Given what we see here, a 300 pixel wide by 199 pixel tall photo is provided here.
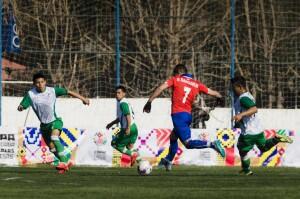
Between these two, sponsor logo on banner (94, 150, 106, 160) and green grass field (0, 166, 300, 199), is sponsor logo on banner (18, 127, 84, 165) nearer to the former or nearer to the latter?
sponsor logo on banner (94, 150, 106, 160)

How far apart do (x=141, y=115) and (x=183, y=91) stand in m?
16.2

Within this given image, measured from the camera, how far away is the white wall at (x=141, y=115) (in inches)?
1426

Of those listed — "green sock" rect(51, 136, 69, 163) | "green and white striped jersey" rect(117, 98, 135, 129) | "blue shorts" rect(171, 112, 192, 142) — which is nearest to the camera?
"green sock" rect(51, 136, 69, 163)

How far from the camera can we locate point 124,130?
23.8 metres

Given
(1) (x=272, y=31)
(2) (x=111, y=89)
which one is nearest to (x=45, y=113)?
(2) (x=111, y=89)

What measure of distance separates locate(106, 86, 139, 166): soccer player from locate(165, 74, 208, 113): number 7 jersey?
10.6 feet

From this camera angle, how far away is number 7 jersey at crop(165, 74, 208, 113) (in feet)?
65.9

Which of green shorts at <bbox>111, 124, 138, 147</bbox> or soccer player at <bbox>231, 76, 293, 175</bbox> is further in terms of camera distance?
green shorts at <bbox>111, 124, 138, 147</bbox>

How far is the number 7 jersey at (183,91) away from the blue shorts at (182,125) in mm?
112

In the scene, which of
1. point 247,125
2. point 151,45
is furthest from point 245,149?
point 151,45

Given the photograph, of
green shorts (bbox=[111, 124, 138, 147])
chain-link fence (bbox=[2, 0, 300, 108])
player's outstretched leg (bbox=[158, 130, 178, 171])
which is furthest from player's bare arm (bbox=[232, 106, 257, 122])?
chain-link fence (bbox=[2, 0, 300, 108])

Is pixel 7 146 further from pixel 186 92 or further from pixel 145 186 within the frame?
pixel 145 186

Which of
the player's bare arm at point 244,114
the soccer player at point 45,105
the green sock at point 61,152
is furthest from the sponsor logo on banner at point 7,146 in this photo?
the player's bare arm at point 244,114

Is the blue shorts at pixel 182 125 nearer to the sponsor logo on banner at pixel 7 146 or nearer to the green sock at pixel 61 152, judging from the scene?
the green sock at pixel 61 152
